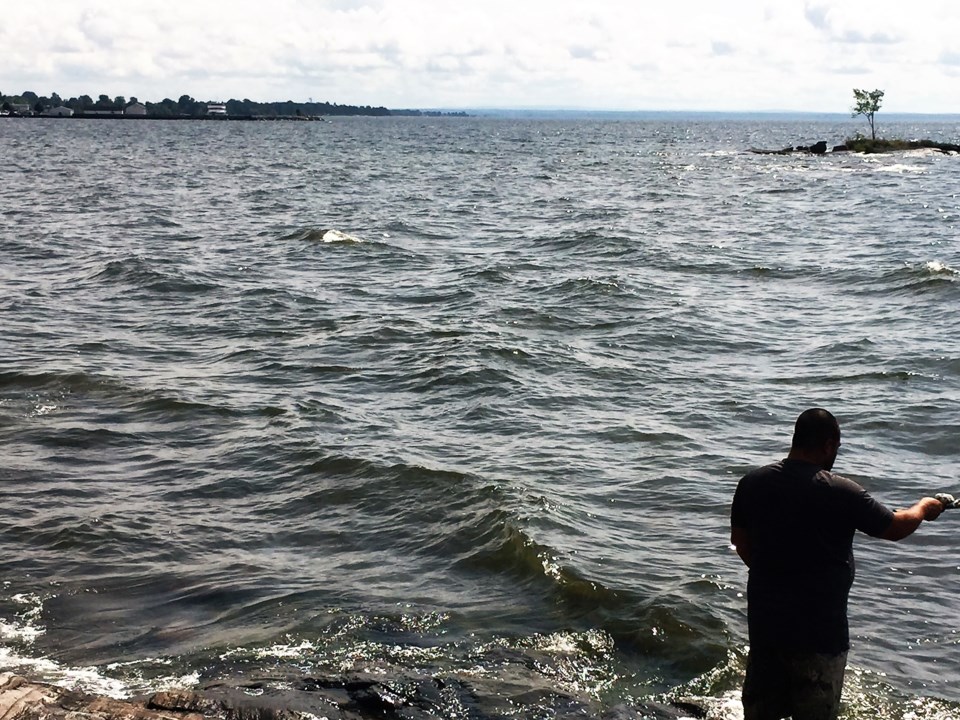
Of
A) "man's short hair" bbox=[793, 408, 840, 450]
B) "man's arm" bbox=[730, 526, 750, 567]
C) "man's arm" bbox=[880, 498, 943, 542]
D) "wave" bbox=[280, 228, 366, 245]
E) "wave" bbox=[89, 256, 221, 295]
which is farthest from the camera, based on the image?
"wave" bbox=[280, 228, 366, 245]

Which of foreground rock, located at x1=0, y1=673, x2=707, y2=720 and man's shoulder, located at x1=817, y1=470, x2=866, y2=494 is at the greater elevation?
man's shoulder, located at x1=817, y1=470, x2=866, y2=494

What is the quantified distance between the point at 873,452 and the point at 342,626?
25.5ft

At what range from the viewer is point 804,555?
6.18 meters

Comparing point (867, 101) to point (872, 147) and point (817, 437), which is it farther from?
point (817, 437)

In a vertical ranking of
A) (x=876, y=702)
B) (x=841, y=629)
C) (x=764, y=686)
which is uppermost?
(x=841, y=629)

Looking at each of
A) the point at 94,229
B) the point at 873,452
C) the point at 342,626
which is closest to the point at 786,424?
the point at 873,452

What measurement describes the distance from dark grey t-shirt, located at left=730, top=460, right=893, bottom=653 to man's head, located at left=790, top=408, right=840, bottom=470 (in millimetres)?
68

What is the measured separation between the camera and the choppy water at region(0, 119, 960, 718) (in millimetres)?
8609

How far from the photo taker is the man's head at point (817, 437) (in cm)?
610

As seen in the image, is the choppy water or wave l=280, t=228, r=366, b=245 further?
wave l=280, t=228, r=366, b=245

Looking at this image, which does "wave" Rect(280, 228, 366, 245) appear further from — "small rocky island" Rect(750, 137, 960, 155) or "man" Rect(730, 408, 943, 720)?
"small rocky island" Rect(750, 137, 960, 155)

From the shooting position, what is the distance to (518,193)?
5422cm

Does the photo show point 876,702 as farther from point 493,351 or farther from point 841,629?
point 493,351

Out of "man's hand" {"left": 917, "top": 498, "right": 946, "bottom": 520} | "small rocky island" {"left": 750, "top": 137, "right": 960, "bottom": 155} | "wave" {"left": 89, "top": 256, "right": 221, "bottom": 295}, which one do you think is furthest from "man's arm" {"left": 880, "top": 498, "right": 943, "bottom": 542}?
"small rocky island" {"left": 750, "top": 137, "right": 960, "bottom": 155}
